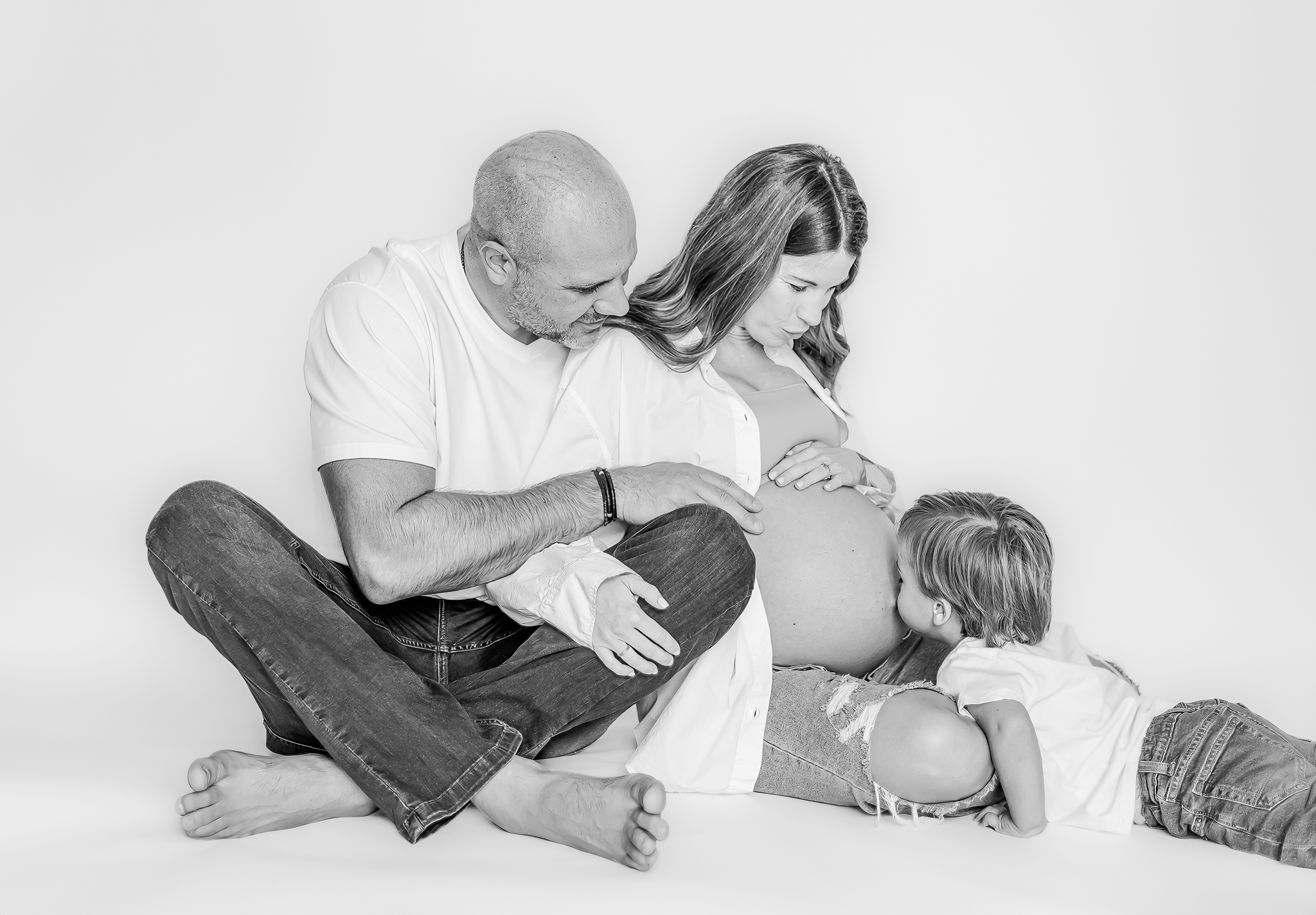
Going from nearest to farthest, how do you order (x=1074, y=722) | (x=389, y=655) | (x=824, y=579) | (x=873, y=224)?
(x=389, y=655) → (x=1074, y=722) → (x=824, y=579) → (x=873, y=224)

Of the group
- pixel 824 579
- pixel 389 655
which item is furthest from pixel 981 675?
pixel 389 655

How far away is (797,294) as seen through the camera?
2807 mm

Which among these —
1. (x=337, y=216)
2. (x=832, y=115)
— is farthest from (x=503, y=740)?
(x=832, y=115)

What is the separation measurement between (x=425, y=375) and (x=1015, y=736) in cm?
138

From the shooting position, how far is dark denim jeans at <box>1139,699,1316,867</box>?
2268 millimetres

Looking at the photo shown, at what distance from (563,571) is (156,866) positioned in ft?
2.83

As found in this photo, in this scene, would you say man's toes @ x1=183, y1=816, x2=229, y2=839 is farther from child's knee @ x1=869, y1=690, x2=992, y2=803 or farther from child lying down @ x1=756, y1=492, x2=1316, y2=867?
child's knee @ x1=869, y1=690, x2=992, y2=803

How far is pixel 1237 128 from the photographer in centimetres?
Answer: 384

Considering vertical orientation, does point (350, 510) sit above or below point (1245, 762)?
above

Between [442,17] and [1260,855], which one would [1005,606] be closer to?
[1260,855]

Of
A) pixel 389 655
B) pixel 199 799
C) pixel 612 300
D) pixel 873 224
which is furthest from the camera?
pixel 873 224

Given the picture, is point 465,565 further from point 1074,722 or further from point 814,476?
point 1074,722

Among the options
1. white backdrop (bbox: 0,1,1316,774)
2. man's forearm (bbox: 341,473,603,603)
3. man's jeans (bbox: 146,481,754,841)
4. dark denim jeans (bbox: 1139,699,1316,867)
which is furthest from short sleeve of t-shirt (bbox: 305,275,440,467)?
dark denim jeans (bbox: 1139,699,1316,867)

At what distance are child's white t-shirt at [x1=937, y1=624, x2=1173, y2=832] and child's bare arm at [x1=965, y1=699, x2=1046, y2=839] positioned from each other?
5cm
